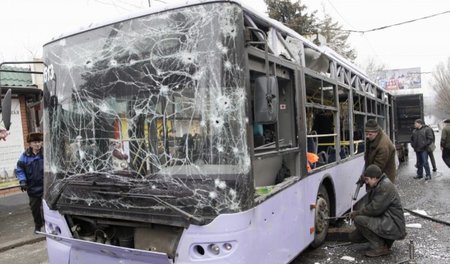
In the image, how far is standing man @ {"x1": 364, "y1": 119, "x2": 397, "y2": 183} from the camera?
20.0 feet

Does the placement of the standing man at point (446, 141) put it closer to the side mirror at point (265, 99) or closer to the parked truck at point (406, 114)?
the parked truck at point (406, 114)

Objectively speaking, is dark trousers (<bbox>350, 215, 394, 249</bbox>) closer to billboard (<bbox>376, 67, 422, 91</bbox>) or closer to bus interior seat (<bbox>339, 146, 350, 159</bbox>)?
bus interior seat (<bbox>339, 146, 350, 159</bbox>)

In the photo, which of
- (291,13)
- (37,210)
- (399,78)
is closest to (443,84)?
(399,78)

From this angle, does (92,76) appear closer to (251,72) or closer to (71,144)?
(71,144)

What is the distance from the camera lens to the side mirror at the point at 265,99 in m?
→ 3.11

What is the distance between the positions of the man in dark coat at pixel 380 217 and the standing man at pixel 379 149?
105cm

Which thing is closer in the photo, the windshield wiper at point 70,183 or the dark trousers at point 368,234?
the windshield wiper at point 70,183

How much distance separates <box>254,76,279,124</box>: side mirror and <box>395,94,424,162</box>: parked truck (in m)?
15.5

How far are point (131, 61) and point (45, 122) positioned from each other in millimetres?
1262

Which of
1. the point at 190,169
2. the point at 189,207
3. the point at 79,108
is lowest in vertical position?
the point at 189,207

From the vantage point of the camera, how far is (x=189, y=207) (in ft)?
10.1

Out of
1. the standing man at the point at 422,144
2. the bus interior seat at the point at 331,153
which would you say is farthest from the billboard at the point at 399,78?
the bus interior seat at the point at 331,153

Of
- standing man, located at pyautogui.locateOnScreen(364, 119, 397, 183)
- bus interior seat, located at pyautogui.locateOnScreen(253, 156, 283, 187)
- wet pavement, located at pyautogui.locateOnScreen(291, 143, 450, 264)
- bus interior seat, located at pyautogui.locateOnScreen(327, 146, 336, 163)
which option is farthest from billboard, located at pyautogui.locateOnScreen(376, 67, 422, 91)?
bus interior seat, located at pyautogui.locateOnScreen(253, 156, 283, 187)

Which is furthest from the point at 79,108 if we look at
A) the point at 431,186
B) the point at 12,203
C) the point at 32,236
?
the point at 431,186
